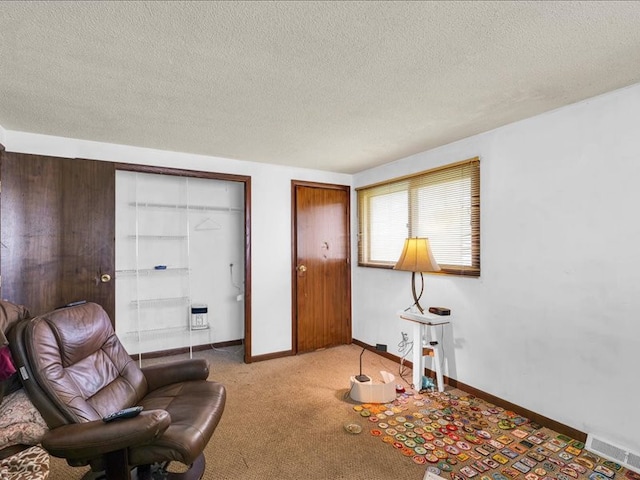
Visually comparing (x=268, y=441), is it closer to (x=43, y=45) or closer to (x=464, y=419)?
(x=464, y=419)

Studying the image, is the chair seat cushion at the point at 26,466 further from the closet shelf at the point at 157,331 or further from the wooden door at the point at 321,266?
the wooden door at the point at 321,266

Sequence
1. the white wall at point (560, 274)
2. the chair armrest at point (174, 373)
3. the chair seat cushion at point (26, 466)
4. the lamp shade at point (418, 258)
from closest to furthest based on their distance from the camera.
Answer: the chair seat cushion at point (26, 466), the white wall at point (560, 274), the chair armrest at point (174, 373), the lamp shade at point (418, 258)

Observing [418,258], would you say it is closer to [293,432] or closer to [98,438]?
[293,432]

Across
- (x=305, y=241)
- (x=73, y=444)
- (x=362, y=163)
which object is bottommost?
(x=73, y=444)

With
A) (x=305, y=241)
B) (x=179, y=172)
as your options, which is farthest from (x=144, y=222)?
(x=305, y=241)

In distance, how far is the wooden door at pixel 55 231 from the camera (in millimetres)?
2715

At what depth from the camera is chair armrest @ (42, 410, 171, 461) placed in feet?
4.82

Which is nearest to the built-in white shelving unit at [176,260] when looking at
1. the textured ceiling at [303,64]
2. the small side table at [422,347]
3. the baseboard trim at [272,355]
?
the baseboard trim at [272,355]

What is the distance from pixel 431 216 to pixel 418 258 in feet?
1.99

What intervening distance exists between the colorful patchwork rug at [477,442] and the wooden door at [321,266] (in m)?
1.62

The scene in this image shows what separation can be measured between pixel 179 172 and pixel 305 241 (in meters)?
1.67

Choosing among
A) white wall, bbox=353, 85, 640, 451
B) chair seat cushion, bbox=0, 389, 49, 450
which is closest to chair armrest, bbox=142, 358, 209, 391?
chair seat cushion, bbox=0, 389, 49, 450

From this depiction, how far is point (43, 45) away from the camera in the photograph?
5.54 ft

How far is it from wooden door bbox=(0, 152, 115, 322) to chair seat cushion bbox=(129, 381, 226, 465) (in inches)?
54.2
